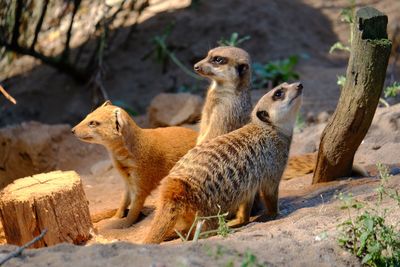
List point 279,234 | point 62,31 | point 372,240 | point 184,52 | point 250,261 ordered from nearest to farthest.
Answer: point 250,261 → point 372,240 → point 279,234 → point 184,52 → point 62,31

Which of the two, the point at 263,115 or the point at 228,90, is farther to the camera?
the point at 228,90

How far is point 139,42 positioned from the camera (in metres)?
8.40

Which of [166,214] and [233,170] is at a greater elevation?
[233,170]

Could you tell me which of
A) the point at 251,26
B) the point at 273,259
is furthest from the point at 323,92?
the point at 273,259

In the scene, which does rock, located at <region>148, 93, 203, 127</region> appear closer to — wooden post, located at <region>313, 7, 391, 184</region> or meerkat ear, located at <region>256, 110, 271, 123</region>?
wooden post, located at <region>313, 7, 391, 184</region>

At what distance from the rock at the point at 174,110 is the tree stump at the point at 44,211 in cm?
248

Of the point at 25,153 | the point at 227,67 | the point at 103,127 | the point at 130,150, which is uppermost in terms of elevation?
the point at 227,67

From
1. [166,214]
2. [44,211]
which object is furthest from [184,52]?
[166,214]

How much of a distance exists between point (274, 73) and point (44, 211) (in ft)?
12.6

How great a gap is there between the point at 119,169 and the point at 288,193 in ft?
3.52

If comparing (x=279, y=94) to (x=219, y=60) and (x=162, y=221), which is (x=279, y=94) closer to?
(x=219, y=60)

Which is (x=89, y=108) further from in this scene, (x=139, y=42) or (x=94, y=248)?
(x=94, y=248)

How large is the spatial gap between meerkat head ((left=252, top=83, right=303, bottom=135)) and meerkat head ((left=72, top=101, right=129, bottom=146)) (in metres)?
0.89

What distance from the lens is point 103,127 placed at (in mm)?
4645
